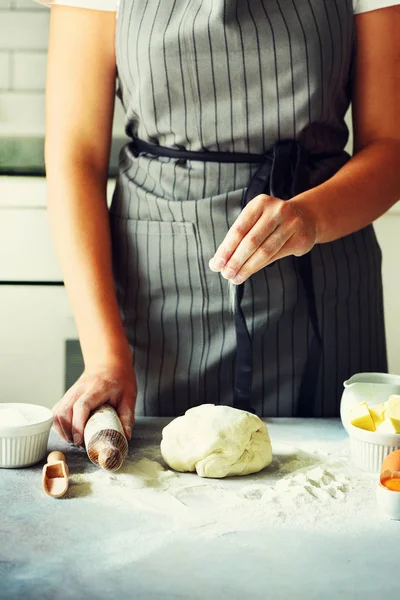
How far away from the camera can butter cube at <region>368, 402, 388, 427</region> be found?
107cm

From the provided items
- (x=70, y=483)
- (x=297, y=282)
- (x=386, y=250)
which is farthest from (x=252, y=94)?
(x=386, y=250)

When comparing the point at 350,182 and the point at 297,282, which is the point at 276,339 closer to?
the point at 297,282

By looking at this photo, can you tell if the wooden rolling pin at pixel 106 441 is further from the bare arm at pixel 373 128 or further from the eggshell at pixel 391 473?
the bare arm at pixel 373 128

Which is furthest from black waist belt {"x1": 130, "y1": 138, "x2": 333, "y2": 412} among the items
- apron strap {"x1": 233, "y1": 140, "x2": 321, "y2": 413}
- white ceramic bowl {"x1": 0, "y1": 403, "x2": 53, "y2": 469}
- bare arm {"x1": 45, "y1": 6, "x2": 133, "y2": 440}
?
white ceramic bowl {"x1": 0, "y1": 403, "x2": 53, "y2": 469}

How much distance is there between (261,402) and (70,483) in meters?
0.47

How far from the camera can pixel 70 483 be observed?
0.98 meters

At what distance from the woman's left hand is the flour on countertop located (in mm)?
268

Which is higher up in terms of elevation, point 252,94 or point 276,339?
point 252,94

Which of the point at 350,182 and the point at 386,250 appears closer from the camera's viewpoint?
the point at 350,182

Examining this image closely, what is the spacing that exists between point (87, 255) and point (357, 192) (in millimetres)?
461

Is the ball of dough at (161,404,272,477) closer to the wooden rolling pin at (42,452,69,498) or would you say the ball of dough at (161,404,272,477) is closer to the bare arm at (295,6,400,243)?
the wooden rolling pin at (42,452,69,498)

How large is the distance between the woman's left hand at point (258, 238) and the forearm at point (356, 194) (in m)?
0.06

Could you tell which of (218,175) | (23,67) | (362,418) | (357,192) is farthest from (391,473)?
(23,67)

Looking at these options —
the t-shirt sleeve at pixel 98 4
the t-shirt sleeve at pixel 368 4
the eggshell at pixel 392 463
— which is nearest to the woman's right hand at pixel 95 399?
the eggshell at pixel 392 463
